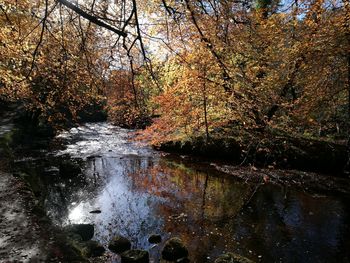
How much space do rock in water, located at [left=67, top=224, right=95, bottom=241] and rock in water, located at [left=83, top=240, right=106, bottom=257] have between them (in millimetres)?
718

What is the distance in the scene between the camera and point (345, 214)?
10359 millimetres

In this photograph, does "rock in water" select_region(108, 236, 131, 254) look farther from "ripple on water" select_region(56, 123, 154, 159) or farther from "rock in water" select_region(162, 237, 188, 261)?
"ripple on water" select_region(56, 123, 154, 159)

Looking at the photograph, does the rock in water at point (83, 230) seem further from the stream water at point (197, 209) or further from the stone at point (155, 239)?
the stone at point (155, 239)

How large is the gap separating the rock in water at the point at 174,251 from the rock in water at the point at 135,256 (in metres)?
0.52

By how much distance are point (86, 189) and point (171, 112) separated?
25.9 feet

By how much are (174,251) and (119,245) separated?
1.63 m

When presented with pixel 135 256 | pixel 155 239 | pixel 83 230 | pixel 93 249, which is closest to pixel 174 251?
pixel 135 256

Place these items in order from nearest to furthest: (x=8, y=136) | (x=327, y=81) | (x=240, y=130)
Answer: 1. (x=327, y=81)
2. (x=240, y=130)
3. (x=8, y=136)

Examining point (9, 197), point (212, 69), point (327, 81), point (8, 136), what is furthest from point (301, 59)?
point (8, 136)

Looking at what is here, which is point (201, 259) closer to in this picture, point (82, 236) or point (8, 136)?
point (82, 236)

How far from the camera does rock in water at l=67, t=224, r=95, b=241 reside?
866cm

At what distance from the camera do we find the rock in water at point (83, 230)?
8661 mm

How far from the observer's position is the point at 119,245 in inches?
313

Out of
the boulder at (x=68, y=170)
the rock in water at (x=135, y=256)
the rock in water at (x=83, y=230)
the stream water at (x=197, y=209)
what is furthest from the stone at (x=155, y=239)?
the boulder at (x=68, y=170)
